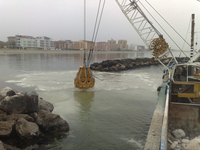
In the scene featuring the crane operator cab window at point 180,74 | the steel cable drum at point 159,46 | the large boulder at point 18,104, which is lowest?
the large boulder at point 18,104

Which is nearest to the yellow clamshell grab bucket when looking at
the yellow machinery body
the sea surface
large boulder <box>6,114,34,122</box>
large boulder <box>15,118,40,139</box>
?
the yellow machinery body

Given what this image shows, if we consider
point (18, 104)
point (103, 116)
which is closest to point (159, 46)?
point (103, 116)

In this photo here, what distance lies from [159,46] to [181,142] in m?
8.31

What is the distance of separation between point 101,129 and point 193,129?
13.3 ft

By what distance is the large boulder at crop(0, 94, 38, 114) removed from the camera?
237 inches

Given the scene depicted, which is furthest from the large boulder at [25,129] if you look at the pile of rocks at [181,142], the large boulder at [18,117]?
the pile of rocks at [181,142]

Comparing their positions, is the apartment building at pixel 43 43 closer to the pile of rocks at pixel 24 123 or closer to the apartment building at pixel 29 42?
the apartment building at pixel 29 42

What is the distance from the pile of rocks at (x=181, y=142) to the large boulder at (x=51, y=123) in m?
3.77

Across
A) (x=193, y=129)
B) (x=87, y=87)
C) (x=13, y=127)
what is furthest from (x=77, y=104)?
(x=193, y=129)

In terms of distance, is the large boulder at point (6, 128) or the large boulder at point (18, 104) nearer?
the large boulder at point (6, 128)

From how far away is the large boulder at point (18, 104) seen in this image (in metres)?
6.01

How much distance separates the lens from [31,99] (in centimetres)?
654

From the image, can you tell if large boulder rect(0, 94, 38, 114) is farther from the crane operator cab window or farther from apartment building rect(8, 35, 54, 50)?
apartment building rect(8, 35, 54, 50)

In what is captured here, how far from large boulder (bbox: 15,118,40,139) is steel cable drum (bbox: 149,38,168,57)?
10266 mm
